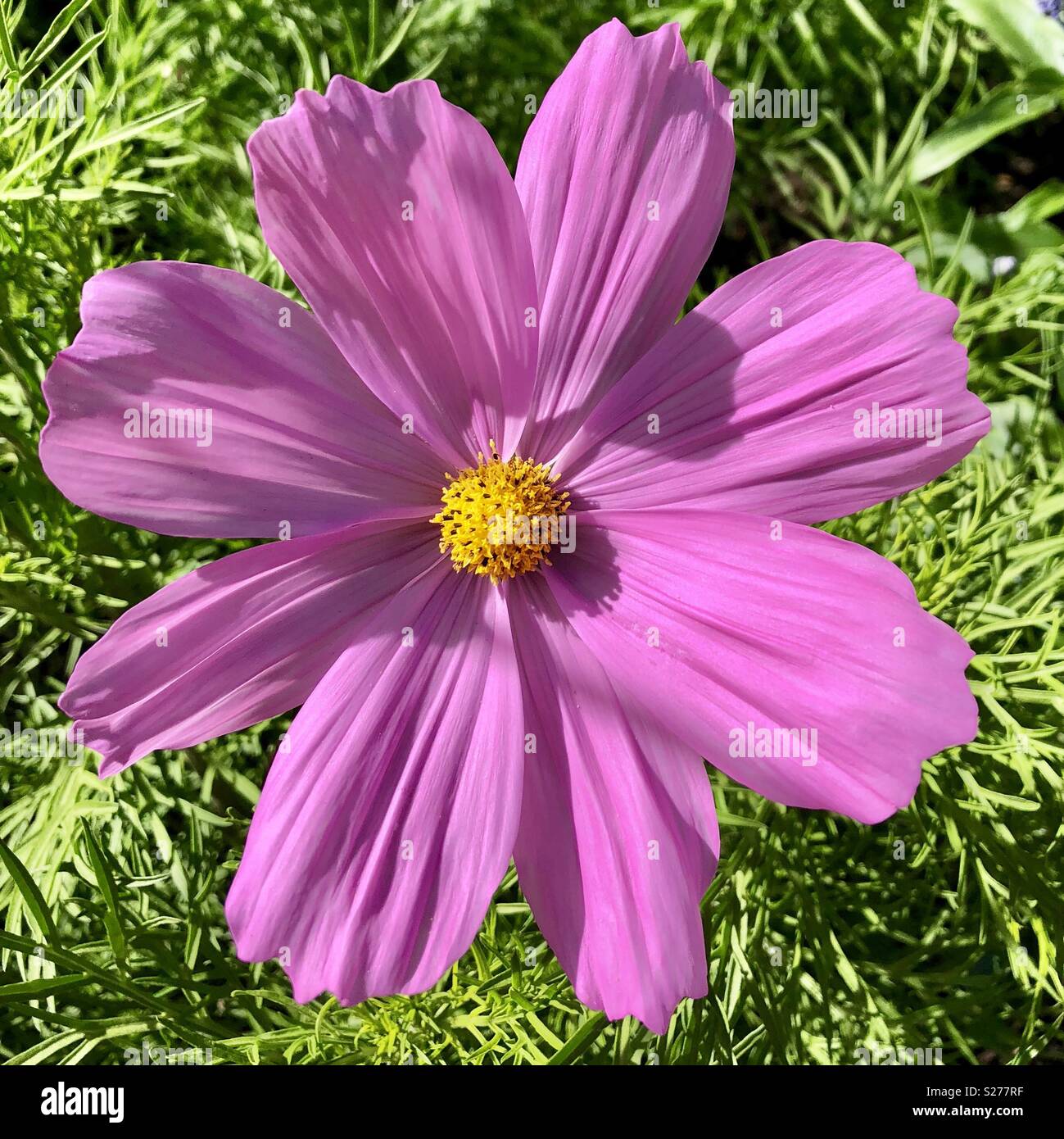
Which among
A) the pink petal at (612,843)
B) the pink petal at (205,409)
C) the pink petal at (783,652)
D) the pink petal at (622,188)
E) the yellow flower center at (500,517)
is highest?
the pink petal at (622,188)

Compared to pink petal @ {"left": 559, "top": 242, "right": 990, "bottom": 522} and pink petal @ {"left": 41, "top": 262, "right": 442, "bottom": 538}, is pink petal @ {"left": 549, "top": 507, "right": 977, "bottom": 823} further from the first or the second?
pink petal @ {"left": 41, "top": 262, "right": 442, "bottom": 538}

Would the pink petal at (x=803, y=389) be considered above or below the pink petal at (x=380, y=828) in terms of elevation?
above

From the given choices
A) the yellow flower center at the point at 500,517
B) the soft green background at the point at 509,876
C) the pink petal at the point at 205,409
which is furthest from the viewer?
the soft green background at the point at 509,876

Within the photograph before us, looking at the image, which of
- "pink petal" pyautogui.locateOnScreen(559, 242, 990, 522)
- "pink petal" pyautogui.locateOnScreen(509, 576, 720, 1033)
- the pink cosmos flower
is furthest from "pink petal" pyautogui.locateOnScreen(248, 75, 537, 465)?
"pink petal" pyautogui.locateOnScreen(509, 576, 720, 1033)

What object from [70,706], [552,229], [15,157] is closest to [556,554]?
[552,229]

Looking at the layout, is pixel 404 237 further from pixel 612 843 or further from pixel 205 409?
pixel 612 843

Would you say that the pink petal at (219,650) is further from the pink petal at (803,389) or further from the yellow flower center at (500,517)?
the pink petal at (803,389)

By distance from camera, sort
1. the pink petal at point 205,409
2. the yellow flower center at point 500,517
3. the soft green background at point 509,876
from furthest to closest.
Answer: the soft green background at point 509,876 < the yellow flower center at point 500,517 < the pink petal at point 205,409

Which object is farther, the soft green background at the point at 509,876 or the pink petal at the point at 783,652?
the soft green background at the point at 509,876

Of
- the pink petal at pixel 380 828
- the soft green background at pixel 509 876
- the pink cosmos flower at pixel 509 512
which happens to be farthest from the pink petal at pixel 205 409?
the soft green background at pixel 509 876
